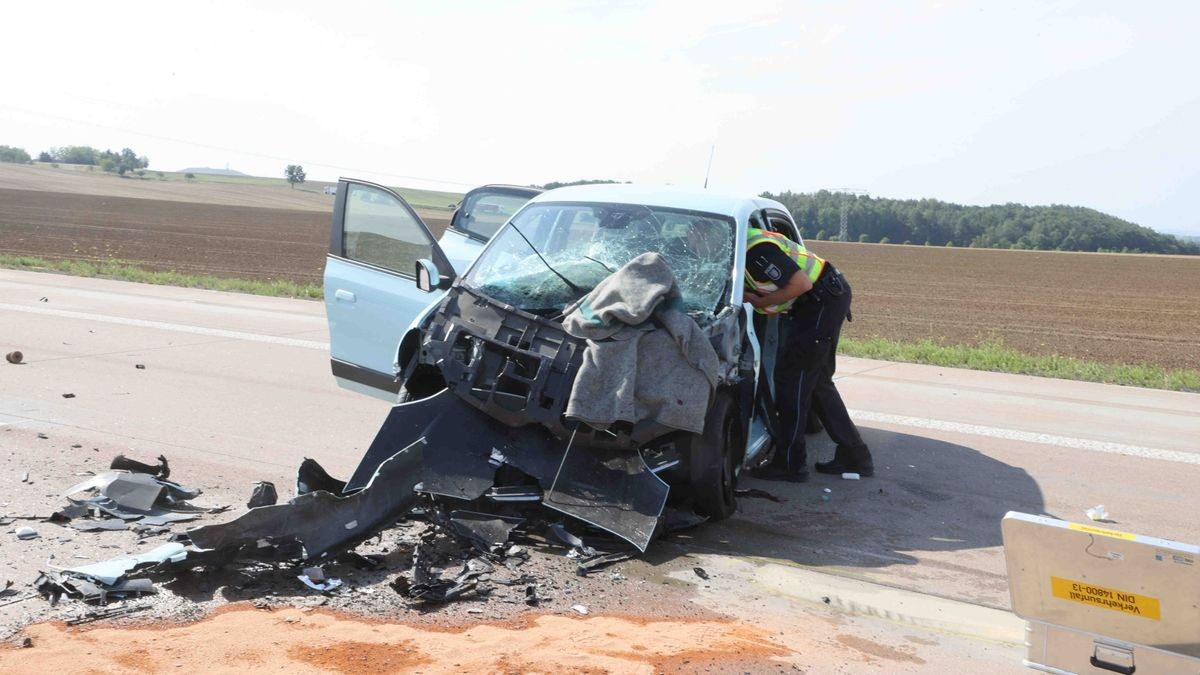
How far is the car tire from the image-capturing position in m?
5.66

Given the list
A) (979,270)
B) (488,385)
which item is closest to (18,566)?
(488,385)

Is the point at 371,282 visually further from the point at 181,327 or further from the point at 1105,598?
the point at 181,327

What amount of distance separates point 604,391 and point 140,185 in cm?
11601

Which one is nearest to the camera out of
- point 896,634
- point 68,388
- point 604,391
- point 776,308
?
point 896,634

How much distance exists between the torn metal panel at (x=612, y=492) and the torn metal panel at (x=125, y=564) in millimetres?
1712

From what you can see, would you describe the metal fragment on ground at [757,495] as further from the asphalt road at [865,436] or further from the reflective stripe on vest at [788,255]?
the reflective stripe on vest at [788,255]

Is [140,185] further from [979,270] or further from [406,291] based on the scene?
[406,291]

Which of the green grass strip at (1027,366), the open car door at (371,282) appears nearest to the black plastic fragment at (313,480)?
the open car door at (371,282)

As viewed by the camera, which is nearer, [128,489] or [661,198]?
[128,489]

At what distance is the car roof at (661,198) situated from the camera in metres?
6.89

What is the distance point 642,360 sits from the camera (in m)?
5.48

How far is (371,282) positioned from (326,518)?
2.89m

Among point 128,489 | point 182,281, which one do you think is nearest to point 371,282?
point 128,489

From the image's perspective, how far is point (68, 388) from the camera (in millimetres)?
9062
